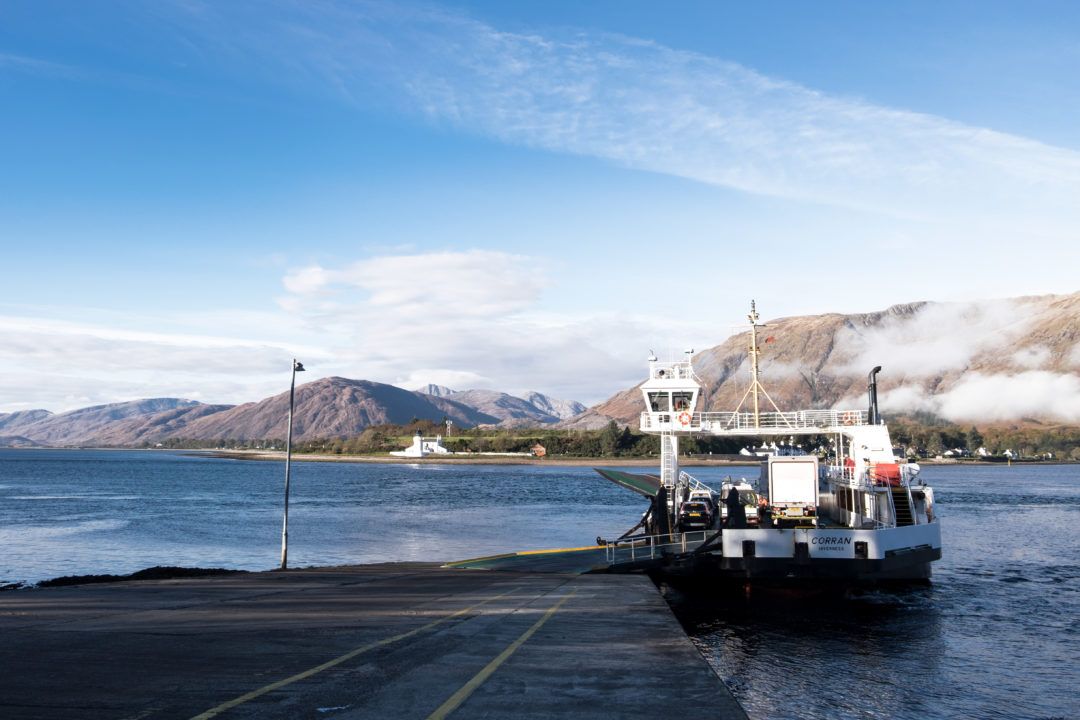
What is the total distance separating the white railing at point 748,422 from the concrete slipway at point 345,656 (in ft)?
61.2

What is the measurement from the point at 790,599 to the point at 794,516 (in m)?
3.37

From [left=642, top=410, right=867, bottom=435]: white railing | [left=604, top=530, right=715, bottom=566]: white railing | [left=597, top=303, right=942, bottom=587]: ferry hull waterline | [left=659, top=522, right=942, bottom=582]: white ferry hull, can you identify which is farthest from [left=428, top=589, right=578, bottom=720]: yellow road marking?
[left=642, top=410, right=867, bottom=435]: white railing

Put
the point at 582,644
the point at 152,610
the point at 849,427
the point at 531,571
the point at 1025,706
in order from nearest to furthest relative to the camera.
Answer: the point at 582,644
the point at 1025,706
the point at 152,610
the point at 531,571
the point at 849,427

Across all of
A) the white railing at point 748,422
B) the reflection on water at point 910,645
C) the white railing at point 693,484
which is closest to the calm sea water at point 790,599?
the reflection on water at point 910,645

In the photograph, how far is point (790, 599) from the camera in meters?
29.1

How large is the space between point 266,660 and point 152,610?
22.9 feet

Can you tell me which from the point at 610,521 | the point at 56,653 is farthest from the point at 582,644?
the point at 610,521

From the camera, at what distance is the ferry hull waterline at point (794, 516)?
85.3ft

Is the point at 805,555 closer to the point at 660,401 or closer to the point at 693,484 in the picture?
the point at 660,401

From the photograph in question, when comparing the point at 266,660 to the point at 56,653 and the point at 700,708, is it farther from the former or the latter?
the point at 700,708

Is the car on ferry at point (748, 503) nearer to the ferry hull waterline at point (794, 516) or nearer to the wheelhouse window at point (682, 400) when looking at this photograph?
the ferry hull waterline at point (794, 516)

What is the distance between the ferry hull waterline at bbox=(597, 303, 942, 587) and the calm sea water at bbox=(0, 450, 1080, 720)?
1616mm

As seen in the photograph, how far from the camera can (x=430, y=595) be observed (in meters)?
21.0

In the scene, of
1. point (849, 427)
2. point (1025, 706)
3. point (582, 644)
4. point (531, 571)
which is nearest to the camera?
point (582, 644)
